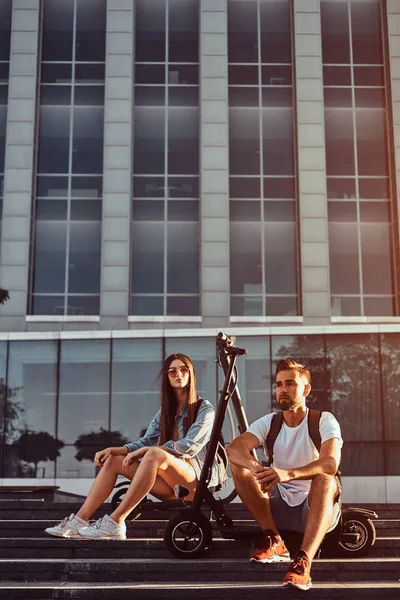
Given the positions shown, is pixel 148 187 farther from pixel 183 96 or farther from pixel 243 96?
pixel 243 96

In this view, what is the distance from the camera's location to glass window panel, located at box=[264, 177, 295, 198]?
22500 millimetres

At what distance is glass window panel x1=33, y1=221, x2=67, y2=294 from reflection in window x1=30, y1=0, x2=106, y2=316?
0.09 feet

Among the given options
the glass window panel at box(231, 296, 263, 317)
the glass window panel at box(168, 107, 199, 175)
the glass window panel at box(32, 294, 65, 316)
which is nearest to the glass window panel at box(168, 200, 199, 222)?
the glass window panel at box(168, 107, 199, 175)

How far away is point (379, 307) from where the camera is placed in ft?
70.9

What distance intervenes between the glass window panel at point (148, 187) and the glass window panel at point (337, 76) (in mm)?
5627

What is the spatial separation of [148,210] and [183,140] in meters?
2.27

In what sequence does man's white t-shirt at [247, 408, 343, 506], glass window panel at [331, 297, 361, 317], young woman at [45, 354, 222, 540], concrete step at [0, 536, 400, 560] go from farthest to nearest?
glass window panel at [331, 297, 361, 317]
young woman at [45, 354, 222, 540]
concrete step at [0, 536, 400, 560]
man's white t-shirt at [247, 408, 343, 506]

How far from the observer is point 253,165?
2261 centimetres

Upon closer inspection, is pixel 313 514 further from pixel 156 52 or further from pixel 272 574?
pixel 156 52

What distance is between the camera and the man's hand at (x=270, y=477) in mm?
5145

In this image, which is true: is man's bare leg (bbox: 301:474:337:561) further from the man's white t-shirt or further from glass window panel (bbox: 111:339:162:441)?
glass window panel (bbox: 111:339:162:441)

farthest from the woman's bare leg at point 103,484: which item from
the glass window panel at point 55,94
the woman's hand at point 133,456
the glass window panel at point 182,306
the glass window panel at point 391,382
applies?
the glass window panel at point 55,94

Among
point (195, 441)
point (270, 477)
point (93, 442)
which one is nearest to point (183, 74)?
point (93, 442)

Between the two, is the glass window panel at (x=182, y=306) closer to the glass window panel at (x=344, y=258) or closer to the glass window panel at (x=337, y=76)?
the glass window panel at (x=344, y=258)
